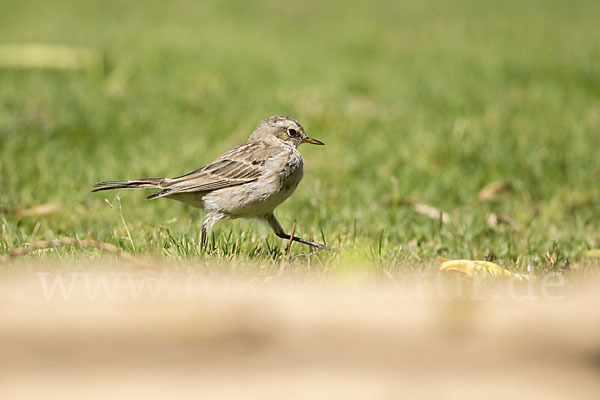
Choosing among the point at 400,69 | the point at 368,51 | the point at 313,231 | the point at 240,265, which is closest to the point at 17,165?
the point at 313,231

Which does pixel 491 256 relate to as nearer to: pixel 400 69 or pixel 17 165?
pixel 17 165

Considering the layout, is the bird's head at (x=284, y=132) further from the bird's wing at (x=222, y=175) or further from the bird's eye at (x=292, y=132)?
the bird's wing at (x=222, y=175)

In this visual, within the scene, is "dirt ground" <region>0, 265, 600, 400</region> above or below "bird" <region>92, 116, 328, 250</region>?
above

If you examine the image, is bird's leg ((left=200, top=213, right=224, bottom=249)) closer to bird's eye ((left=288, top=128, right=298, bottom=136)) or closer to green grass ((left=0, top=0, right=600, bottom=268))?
green grass ((left=0, top=0, right=600, bottom=268))

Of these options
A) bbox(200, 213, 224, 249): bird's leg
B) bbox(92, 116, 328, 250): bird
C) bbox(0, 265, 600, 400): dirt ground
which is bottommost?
bbox(200, 213, 224, 249): bird's leg

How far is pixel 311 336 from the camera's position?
56.2 inches

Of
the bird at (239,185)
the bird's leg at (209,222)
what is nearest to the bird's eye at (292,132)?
the bird at (239,185)

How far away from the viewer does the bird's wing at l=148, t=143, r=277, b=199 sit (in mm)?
4594

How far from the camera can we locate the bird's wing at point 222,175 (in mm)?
4594

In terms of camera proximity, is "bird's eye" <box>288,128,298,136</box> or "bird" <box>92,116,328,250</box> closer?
"bird" <box>92,116,328,250</box>

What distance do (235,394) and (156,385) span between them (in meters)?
0.16

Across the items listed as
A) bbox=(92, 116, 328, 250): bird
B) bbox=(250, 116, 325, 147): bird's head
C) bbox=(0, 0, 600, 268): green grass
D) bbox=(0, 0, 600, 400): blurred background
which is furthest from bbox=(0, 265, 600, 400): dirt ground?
bbox=(250, 116, 325, 147): bird's head

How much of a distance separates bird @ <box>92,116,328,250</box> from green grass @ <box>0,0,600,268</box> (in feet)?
0.67

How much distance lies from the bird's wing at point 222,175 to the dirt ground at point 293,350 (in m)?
3.11
